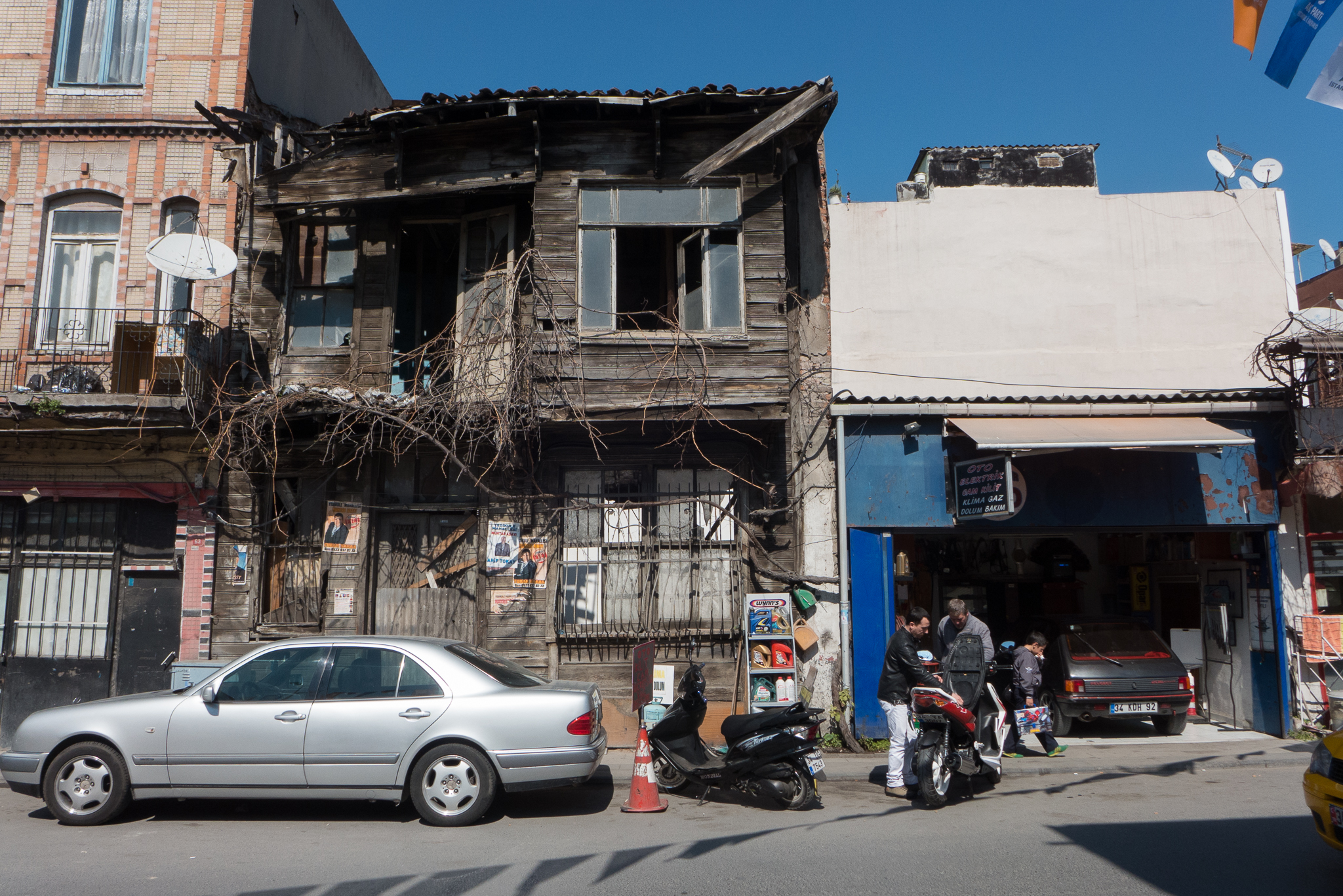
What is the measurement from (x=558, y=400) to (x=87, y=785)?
5.81 metres

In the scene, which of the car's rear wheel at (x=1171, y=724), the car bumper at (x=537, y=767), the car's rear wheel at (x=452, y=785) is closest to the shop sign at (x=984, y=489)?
the car's rear wheel at (x=1171, y=724)

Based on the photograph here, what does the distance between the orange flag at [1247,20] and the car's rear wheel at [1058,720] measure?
7.66 metres

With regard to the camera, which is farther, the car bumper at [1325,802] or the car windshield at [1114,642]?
the car windshield at [1114,642]

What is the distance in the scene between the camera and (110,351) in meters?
11.3

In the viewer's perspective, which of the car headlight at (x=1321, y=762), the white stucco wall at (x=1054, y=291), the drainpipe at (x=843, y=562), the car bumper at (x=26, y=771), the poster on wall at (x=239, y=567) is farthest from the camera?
the white stucco wall at (x=1054, y=291)

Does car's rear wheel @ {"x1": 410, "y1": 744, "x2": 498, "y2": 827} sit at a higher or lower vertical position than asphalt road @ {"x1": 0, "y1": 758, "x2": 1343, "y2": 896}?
higher

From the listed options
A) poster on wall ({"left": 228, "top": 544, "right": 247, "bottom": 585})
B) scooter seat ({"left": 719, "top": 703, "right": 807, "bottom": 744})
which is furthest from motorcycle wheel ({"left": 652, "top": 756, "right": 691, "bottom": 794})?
poster on wall ({"left": 228, "top": 544, "right": 247, "bottom": 585})

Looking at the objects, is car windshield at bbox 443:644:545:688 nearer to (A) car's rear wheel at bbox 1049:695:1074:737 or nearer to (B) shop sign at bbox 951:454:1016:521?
(B) shop sign at bbox 951:454:1016:521

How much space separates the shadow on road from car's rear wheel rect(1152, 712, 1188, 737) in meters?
4.09

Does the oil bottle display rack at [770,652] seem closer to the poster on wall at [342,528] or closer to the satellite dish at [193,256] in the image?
the poster on wall at [342,528]

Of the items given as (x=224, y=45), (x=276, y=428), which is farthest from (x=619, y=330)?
(x=224, y=45)

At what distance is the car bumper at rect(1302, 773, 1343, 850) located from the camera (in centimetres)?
518

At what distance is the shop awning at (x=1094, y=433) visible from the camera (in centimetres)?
1005

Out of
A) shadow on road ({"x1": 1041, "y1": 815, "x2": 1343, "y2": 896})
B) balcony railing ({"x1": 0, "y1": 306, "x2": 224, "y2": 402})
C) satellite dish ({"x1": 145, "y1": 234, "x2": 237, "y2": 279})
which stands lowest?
shadow on road ({"x1": 1041, "y1": 815, "x2": 1343, "y2": 896})
